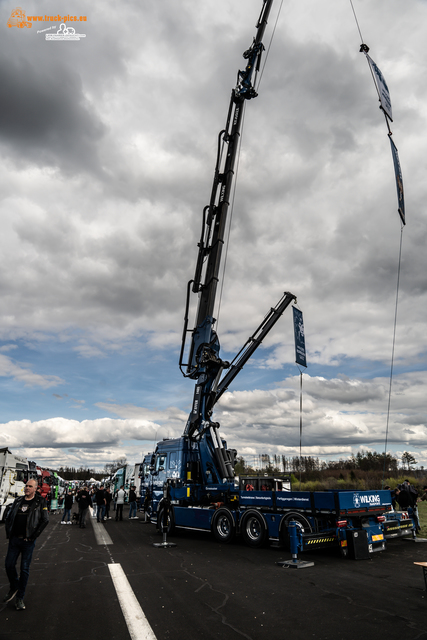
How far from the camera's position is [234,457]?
Result: 51.4 ft

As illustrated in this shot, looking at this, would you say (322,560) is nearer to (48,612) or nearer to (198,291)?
(48,612)

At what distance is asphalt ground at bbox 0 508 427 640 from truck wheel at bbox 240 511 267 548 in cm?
45

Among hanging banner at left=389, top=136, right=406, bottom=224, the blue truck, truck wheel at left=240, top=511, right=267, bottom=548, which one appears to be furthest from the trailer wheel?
hanging banner at left=389, top=136, right=406, bottom=224

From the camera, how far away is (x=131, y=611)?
556 centimetres

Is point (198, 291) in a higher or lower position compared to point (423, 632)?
higher

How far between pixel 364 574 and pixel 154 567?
4.28m

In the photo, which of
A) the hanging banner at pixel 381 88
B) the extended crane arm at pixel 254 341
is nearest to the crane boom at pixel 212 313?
the extended crane arm at pixel 254 341

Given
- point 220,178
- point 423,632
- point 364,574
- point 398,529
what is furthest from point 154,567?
point 220,178

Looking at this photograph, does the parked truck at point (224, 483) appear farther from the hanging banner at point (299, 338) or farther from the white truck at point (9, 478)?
the white truck at point (9, 478)

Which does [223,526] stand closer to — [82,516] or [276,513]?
[276,513]

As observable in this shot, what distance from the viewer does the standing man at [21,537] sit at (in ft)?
18.7

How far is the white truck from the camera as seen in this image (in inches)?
787

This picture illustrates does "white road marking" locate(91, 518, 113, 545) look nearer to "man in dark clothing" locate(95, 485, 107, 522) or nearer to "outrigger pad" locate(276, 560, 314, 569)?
"man in dark clothing" locate(95, 485, 107, 522)

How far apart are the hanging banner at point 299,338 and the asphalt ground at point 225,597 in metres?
6.35
